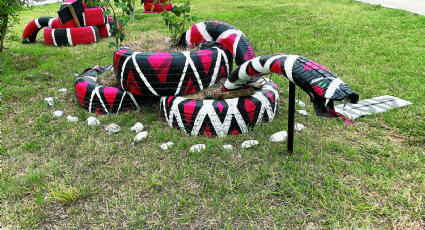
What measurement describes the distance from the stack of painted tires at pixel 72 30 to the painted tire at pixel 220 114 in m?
5.10

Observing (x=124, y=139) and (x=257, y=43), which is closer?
(x=124, y=139)

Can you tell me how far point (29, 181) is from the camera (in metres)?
2.34

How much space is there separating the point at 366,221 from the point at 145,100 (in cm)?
265

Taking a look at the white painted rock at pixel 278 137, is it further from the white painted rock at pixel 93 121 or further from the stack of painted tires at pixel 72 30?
the stack of painted tires at pixel 72 30

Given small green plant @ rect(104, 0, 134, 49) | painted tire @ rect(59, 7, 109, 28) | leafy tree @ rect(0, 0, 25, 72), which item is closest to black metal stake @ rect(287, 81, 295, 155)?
small green plant @ rect(104, 0, 134, 49)

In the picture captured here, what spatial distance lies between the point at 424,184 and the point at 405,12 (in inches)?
312

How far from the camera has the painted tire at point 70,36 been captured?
23.3 ft

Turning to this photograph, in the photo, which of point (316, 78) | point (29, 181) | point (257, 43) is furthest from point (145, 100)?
point (257, 43)


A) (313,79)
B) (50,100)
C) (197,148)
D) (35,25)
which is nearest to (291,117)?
(313,79)

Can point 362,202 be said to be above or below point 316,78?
below

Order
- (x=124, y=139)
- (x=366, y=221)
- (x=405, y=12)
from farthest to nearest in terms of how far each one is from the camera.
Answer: (x=405, y=12)
(x=124, y=139)
(x=366, y=221)

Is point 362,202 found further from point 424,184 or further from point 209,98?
point 209,98

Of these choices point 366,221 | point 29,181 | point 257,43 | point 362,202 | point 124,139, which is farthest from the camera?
point 257,43

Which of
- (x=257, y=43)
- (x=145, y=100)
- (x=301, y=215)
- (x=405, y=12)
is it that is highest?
(x=405, y=12)
